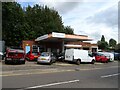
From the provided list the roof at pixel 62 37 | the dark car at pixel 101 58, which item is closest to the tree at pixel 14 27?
the roof at pixel 62 37

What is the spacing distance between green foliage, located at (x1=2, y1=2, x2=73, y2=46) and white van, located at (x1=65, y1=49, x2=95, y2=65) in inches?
612

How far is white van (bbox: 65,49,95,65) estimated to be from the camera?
3433 centimetres

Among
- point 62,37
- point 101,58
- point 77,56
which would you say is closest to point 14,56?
point 77,56

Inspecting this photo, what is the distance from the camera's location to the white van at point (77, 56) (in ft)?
113

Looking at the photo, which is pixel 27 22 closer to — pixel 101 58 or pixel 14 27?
pixel 14 27

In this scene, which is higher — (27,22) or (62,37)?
(27,22)

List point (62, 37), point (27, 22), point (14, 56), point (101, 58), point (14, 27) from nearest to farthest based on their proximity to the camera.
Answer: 1. point (14, 56)
2. point (62, 37)
3. point (101, 58)
4. point (14, 27)
5. point (27, 22)

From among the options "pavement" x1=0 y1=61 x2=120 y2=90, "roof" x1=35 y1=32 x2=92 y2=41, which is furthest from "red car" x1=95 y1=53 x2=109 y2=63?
A: "pavement" x1=0 y1=61 x2=120 y2=90

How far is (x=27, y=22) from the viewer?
58.7 meters

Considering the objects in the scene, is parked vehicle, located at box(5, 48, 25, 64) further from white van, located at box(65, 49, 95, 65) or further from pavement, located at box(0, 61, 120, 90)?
white van, located at box(65, 49, 95, 65)

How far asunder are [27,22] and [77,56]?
88.8 feet

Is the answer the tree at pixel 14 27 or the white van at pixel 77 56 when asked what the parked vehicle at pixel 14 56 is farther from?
the tree at pixel 14 27

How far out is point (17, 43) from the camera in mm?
52812

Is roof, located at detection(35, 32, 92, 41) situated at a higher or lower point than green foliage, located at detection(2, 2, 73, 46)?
lower
